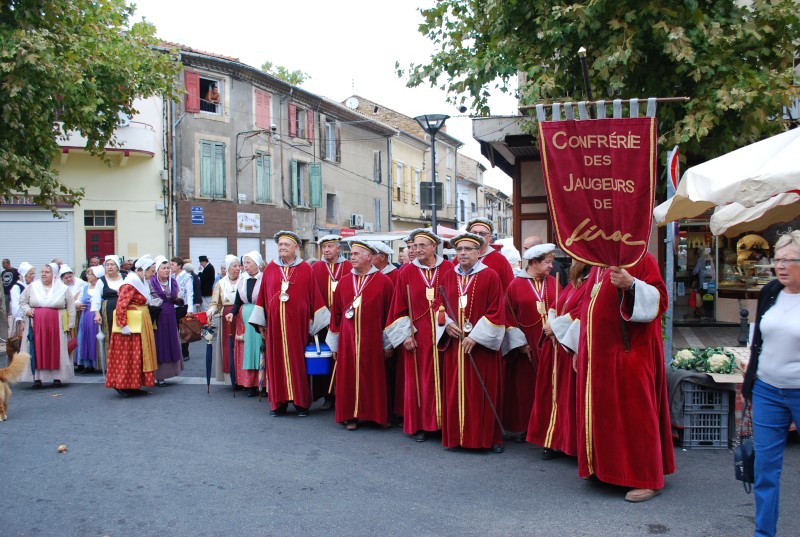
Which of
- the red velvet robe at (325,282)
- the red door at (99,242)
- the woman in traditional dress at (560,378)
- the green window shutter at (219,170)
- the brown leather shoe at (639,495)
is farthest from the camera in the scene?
the green window shutter at (219,170)

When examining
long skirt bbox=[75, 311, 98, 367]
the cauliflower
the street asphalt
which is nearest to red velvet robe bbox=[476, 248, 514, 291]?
the street asphalt

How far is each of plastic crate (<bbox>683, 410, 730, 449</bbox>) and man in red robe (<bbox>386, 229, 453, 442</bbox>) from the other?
2.22m

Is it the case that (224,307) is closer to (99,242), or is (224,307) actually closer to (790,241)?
(790,241)

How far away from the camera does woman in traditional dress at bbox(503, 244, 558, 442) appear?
7.04m

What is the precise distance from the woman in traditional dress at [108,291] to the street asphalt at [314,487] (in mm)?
2845

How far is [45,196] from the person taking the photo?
13391 millimetres

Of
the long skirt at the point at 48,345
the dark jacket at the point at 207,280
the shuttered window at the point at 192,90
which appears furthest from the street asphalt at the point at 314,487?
the shuttered window at the point at 192,90

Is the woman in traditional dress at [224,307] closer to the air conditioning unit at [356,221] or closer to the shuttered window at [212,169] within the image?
the shuttered window at [212,169]

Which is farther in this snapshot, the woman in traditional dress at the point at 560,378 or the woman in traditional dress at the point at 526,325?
the woman in traditional dress at the point at 526,325

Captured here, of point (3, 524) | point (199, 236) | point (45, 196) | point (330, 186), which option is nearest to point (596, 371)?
point (3, 524)

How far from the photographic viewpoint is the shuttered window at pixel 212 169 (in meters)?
26.8

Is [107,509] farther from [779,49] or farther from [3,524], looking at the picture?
[779,49]

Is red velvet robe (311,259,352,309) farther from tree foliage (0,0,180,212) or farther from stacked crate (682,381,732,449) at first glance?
tree foliage (0,0,180,212)

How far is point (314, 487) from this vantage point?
562 centimetres
